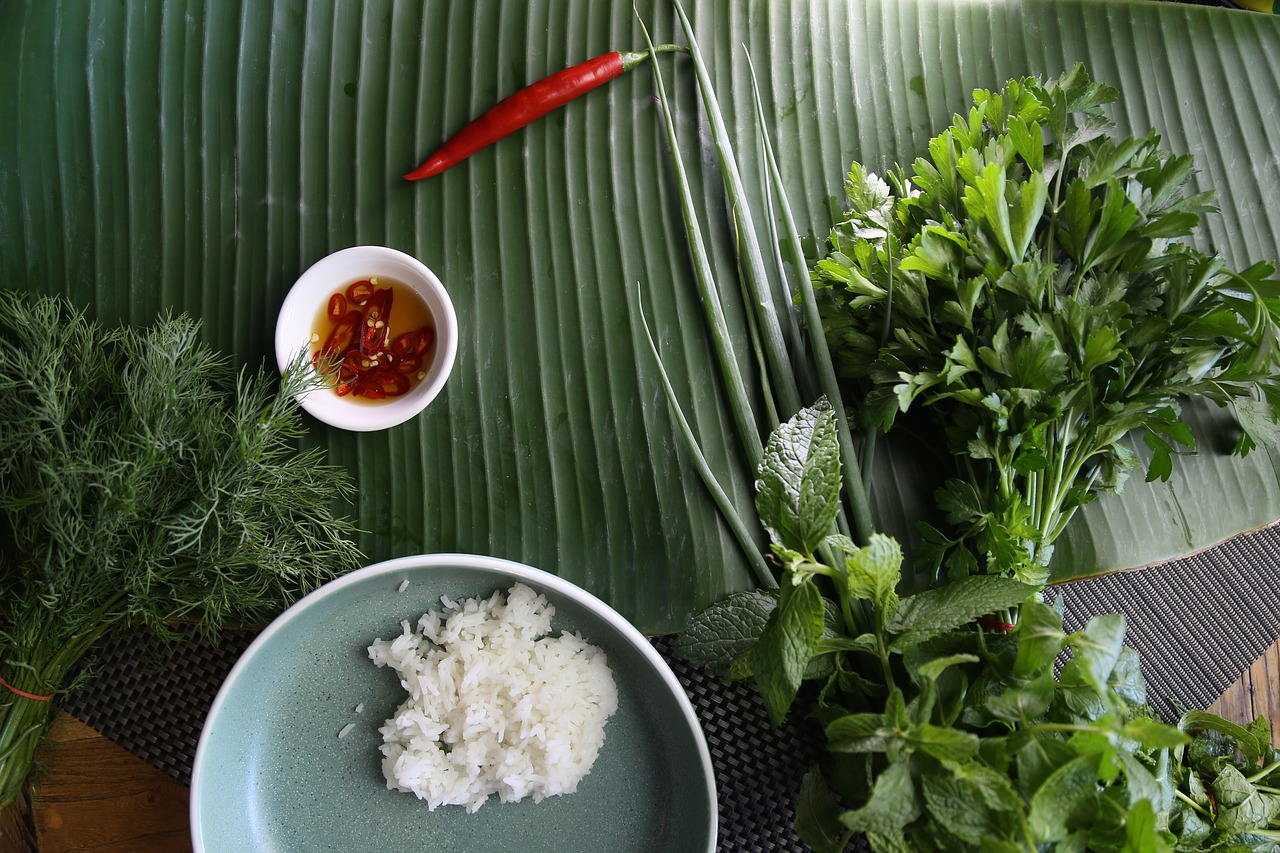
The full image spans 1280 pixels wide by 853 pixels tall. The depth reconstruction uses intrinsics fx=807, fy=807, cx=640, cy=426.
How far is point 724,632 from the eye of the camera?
105cm

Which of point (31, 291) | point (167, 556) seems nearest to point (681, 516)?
point (167, 556)

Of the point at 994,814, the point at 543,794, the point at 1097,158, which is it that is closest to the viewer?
the point at 994,814

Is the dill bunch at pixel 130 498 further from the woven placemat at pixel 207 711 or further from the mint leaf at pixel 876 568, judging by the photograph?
the mint leaf at pixel 876 568

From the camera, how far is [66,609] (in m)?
1.04

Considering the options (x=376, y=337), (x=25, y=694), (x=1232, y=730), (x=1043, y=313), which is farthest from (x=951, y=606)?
(x=25, y=694)

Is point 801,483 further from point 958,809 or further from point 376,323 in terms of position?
point 376,323

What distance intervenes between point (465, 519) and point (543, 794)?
15.7 inches

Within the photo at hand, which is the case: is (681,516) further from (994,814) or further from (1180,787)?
(1180,787)

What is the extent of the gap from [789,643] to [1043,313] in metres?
0.52

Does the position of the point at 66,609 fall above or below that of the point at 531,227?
below

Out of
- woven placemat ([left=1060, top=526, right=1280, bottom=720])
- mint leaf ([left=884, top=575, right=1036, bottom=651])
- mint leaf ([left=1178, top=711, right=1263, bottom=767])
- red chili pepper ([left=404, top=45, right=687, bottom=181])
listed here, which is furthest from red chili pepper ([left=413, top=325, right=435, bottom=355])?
mint leaf ([left=1178, top=711, right=1263, bottom=767])

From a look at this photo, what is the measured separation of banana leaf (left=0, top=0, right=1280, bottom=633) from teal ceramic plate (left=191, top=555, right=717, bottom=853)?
2.9 inches

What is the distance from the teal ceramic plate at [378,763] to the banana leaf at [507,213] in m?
0.07

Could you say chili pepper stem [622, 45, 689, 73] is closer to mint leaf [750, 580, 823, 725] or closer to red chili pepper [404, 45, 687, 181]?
red chili pepper [404, 45, 687, 181]
